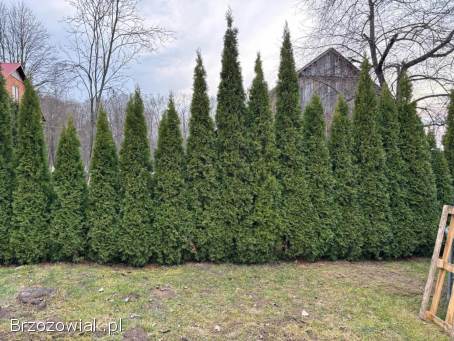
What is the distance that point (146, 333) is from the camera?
220 centimetres

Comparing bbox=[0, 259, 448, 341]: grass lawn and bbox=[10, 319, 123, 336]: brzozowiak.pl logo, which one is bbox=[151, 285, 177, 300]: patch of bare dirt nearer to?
bbox=[0, 259, 448, 341]: grass lawn

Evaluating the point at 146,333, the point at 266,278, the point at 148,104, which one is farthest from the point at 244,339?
the point at 148,104

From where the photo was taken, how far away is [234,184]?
3.85 m

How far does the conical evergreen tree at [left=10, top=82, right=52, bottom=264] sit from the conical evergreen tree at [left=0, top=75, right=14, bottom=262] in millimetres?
104

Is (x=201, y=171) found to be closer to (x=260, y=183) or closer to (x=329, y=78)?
(x=260, y=183)

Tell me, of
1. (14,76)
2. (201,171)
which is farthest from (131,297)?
(14,76)

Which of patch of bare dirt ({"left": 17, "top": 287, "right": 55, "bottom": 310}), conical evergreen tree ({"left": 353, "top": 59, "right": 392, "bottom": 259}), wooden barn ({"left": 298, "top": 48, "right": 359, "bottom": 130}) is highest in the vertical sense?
wooden barn ({"left": 298, "top": 48, "right": 359, "bottom": 130})

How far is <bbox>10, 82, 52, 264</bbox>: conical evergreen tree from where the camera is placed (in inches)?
139

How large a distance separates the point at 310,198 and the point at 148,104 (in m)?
17.5

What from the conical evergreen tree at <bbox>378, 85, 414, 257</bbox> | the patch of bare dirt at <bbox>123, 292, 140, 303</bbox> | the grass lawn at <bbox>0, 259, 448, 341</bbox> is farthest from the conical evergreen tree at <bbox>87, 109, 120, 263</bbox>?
the conical evergreen tree at <bbox>378, 85, 414, 257</bbox>

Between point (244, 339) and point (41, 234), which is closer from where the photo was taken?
point (244, 339)

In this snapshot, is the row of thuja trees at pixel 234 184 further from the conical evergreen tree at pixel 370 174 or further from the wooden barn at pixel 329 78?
the wooden barn at pixel 329 78

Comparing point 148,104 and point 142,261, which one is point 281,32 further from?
point 148,104

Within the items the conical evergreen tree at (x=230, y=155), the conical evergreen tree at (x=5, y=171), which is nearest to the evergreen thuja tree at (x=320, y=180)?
the conical evergreen tree at (x=230, y=155)
